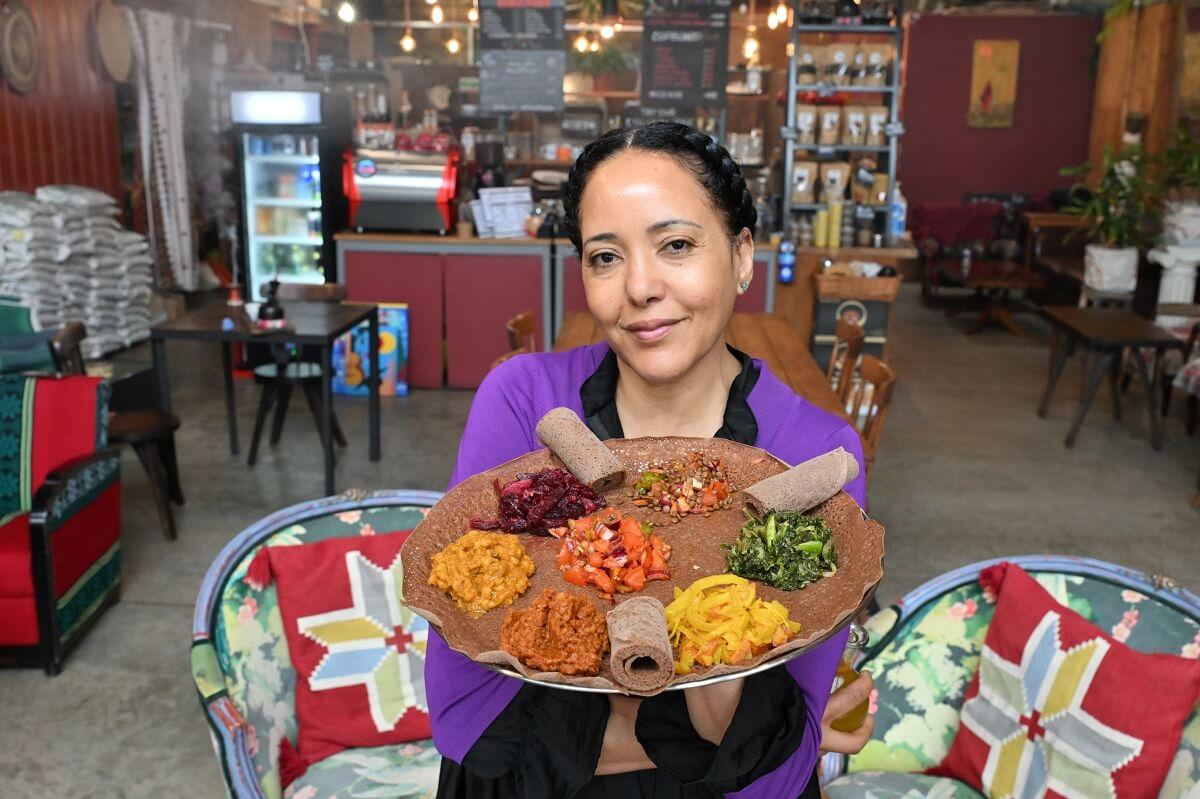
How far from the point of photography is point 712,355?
1.51m

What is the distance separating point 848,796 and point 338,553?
1.23 meters

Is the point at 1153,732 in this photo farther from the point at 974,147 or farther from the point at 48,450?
the point at 974,147

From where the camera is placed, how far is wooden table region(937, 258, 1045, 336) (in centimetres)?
1011

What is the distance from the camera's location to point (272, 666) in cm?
237

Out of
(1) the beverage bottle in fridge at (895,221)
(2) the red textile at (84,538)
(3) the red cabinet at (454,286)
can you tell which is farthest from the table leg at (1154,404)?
(2) the red textile at (84,538)

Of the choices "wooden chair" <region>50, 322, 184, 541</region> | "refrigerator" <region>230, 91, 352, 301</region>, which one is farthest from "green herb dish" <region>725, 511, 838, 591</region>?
"refrigerator" <region>230, 91, 352, 301</region>

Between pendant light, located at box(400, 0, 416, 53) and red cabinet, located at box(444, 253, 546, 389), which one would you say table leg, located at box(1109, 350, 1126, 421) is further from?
pendant light, located at box(400, 0, 416, 53)

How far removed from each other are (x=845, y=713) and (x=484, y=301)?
5.98 metres

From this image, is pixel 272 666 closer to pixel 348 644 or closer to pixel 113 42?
pixel 348 644

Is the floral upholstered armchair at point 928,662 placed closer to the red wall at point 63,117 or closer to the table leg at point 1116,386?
the table leg at point 1116,386

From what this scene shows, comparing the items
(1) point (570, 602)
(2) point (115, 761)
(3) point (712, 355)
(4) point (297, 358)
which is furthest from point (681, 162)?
(4) point (297, 358)

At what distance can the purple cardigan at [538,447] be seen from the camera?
1.29 m

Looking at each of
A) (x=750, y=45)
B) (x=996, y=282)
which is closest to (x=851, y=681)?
(x=996, y=282)

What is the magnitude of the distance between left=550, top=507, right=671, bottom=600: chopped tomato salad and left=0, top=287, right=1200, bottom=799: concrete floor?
2359 mm
